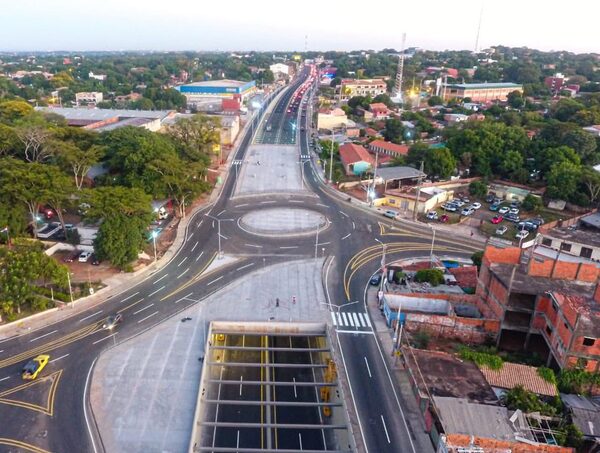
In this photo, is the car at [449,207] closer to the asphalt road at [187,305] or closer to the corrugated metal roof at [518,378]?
the asphalt road at [187,305]

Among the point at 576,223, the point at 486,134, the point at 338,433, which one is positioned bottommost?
the point at 338,433

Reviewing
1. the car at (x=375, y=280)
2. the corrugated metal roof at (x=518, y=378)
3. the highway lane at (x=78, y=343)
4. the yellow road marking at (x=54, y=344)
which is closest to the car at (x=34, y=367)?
the highway lane at (x=78, y=343)

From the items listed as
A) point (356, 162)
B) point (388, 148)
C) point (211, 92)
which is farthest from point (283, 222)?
point (211, 92)

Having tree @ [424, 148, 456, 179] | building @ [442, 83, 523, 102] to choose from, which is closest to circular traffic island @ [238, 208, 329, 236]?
tree @ [424, 148, 456, 179]

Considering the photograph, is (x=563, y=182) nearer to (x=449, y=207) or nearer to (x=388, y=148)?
(x=449, y=207)

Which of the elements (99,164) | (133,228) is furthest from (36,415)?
(99,164)

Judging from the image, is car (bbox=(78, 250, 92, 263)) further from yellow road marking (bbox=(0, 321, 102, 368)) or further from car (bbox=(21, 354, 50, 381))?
car (bbox=(21, 354, 50, 381))

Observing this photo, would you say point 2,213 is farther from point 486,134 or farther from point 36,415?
point 486,134
